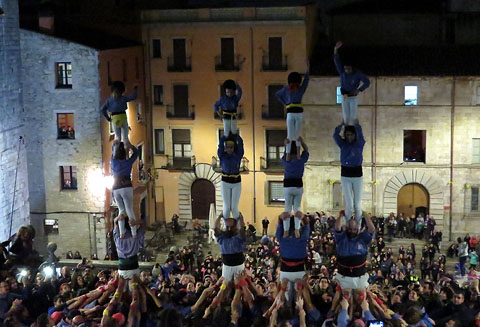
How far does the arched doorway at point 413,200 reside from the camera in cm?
4450

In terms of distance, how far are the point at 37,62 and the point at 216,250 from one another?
1280cm

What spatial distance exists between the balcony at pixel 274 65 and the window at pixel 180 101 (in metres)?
4.77

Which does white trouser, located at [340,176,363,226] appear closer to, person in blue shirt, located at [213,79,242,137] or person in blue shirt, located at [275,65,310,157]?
person in blue shirt, located at [275,65,310,157]

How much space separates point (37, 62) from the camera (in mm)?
40156

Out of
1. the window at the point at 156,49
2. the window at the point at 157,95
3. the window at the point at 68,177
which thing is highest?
the window at the point at 156,49

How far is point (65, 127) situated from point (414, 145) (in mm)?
18444

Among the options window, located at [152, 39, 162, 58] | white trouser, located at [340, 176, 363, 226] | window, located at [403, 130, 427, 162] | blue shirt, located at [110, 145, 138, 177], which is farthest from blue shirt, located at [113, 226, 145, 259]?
window, located at [152, 39, 162, 58]

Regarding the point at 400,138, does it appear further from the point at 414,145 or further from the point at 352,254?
the point at 352,254

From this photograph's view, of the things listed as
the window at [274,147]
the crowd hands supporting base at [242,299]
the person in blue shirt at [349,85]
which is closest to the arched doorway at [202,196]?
the window at [274,147]

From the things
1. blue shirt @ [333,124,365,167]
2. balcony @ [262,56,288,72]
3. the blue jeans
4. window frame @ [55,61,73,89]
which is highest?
balcony @ [262,56,288,72]

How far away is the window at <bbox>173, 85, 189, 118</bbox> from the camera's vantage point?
4731cm

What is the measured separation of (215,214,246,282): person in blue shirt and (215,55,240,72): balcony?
970 inches

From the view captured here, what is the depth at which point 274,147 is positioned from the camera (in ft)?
152

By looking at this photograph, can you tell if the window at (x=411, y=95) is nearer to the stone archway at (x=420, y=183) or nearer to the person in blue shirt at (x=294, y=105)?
the stone archway at (x=420, y=183)
